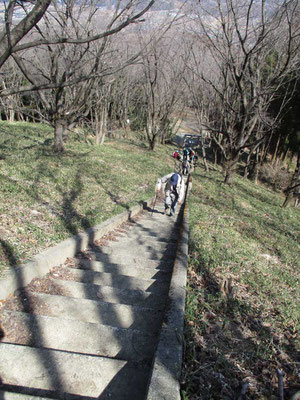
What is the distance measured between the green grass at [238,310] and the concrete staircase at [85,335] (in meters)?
0.45

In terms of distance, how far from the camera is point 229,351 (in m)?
2.85

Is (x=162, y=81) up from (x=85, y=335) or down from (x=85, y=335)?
up

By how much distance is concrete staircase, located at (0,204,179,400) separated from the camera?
83.3 inches

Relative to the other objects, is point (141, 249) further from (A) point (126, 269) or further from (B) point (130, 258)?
(A) point (126, 269)

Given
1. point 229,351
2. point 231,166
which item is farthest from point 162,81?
point 229,351

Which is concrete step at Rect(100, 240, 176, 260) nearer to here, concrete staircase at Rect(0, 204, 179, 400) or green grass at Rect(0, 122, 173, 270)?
green grass at Rect(0, 122, 173, 270)

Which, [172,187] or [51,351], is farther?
[172,187]

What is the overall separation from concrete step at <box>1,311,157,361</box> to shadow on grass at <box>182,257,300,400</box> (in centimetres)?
46

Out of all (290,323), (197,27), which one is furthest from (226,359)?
(197,27)

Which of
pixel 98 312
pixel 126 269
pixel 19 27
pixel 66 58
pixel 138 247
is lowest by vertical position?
pixel 138 247

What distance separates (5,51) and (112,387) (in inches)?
172

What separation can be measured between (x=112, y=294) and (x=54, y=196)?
4.29 metres

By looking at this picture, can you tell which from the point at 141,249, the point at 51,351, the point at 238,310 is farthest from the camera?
the point at 141,249

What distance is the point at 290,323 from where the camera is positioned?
3.82m
